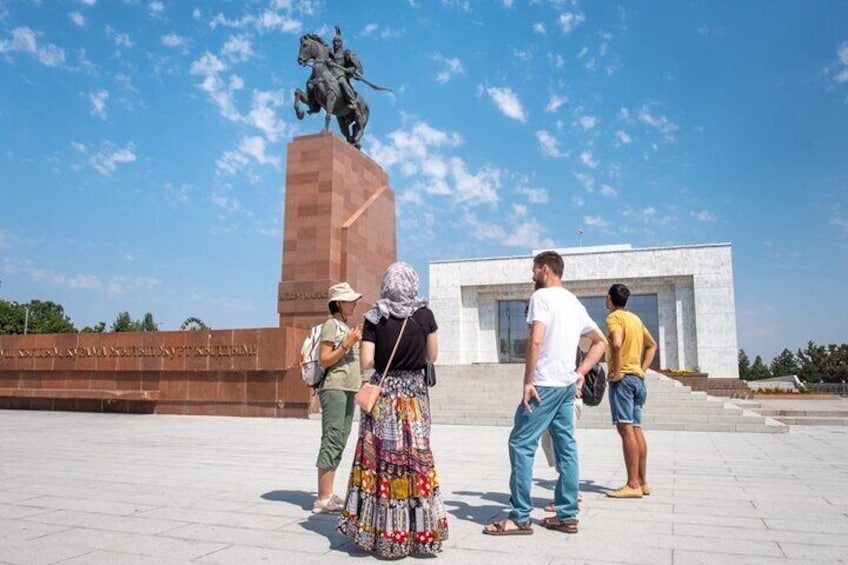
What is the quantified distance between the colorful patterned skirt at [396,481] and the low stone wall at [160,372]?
1004 centimetres

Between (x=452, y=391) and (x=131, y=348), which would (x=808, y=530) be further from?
(x=131, y=348)

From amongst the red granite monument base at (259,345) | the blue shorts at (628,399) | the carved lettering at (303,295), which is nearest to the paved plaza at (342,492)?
the blue shorts at (628,399)

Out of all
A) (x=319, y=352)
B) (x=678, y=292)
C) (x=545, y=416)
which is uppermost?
(x=678, y=292)

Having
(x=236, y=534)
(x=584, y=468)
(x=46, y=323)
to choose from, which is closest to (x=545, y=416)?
(x=236, y=534)

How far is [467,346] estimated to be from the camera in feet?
114

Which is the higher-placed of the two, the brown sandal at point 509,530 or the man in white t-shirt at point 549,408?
the man in white t-shirt at point 549,408

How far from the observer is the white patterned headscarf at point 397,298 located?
3723mm

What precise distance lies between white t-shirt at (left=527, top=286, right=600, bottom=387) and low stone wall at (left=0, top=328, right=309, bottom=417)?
10.0 metres

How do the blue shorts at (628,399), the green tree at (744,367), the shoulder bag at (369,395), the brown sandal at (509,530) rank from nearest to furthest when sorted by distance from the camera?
the shoulder bag at (369,395) < the brown sandal at (509,530) < the blue shorts at (628,399) < the green tree at (744,367)

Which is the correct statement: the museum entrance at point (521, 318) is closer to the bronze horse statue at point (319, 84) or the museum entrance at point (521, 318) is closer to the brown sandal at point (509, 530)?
the bronze horse statue at point (319, 84)

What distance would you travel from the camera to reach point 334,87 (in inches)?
709

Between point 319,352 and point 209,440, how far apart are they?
18.3ft

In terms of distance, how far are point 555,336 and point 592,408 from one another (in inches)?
349

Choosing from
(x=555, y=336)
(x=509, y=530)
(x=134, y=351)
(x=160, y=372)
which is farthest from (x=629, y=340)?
(x=134, y=351)
